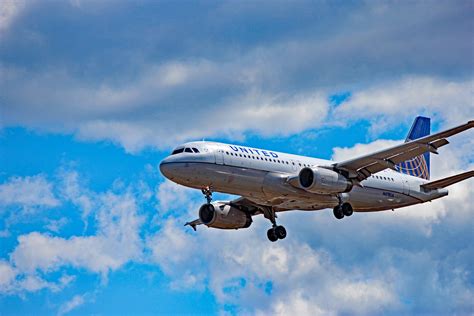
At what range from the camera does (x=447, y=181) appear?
241 feet

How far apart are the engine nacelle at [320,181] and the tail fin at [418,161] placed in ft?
40.5

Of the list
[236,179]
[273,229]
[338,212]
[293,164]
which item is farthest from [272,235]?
[236,179]

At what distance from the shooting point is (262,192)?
6644 centimetres

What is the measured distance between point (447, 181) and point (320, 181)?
1243 cm

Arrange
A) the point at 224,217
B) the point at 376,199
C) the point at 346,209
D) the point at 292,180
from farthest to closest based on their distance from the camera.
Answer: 1. the point at 224,217
2. the point at 376,199
3. the point at 346,209
4. the point at 292,180

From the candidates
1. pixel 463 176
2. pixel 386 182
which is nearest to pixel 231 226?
pixel 386 182

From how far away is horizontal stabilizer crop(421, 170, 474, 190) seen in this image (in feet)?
228

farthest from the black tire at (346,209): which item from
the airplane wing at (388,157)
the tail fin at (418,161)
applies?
the tail fin at (418,161)

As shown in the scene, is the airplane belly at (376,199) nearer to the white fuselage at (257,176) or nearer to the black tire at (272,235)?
the white fuselage at (257,176)

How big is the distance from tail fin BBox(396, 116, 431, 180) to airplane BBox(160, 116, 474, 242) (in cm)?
55

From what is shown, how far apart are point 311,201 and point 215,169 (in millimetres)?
9590

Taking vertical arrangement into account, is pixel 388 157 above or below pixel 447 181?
below

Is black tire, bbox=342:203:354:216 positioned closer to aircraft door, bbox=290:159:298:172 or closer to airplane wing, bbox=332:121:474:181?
airplane wing, bbox=332:121:474:181

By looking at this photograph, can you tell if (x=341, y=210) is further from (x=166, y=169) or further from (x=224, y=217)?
(x=166, y=169)
